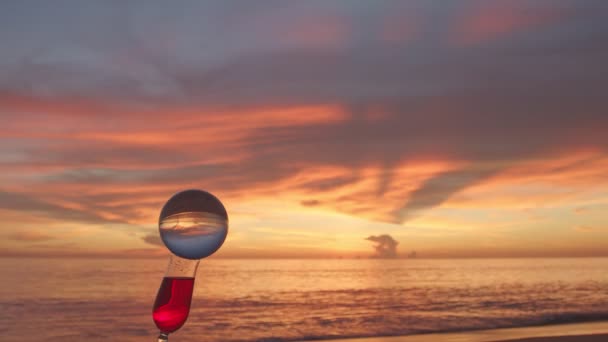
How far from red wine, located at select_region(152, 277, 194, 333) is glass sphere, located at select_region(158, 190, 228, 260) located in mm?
200

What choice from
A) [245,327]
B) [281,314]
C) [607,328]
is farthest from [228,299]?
[607,328]

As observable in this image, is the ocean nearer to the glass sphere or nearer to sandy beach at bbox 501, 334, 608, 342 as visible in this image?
sandy beach at bbox 501, 334, 608, 342

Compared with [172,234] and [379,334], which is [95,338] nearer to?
[379,334]

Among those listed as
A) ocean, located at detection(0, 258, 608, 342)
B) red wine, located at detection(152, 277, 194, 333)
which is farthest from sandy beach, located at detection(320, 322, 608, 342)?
red wine, located at detection(152, 277, 194, 333)

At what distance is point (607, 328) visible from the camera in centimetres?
1443

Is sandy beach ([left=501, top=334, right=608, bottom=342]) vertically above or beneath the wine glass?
beneath

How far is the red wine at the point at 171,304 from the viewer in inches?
137

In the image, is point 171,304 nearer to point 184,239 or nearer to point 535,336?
point 184,239

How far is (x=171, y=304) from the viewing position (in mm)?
3508

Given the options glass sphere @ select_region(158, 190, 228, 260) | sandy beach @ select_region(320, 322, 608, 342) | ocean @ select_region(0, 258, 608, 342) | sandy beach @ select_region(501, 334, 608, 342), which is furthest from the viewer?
ocean @ select_region(0, 258, 608, 342)

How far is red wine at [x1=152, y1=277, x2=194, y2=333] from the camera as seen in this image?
137 inches

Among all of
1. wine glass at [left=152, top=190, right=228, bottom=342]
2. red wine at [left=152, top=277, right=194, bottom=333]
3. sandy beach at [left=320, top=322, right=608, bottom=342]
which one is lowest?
sandy beach at [left=320, top=322, right=608, bottom=342]

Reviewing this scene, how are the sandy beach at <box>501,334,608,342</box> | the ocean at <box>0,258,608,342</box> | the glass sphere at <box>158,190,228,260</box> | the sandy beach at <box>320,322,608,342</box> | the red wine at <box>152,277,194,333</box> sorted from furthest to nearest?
the ocean at <box>0,258,608,342</box> < the sandy beach at <box>320,322,608,342</box> < the sandy beach at <box>501,334,608,342</box> < the red wine at <box>152,277,194,333</box> < the glass sphere at <box>158,190,228,260</box>

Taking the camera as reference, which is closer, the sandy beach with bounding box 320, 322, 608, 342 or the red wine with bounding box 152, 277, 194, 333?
the red wine with bounding box 152, 277, 194, 333
